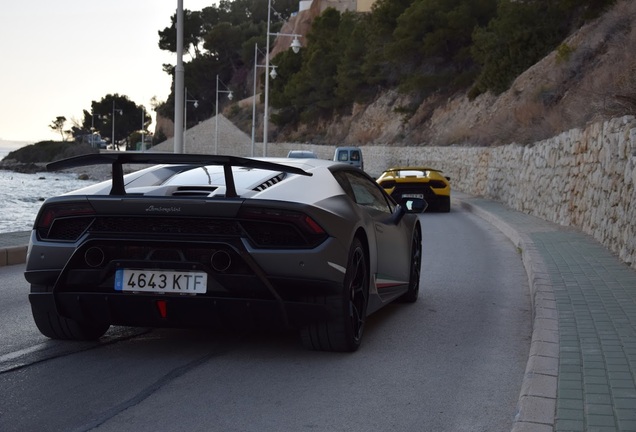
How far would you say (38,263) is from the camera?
659cm

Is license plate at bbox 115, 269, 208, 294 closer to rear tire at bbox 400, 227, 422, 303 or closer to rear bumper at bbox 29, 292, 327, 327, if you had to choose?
rear bumper at bbox 29, 292, 327, 327

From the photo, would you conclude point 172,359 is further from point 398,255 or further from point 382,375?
point 398,255

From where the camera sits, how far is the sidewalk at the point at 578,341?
4.92 metres

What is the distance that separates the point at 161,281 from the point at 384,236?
2.32m

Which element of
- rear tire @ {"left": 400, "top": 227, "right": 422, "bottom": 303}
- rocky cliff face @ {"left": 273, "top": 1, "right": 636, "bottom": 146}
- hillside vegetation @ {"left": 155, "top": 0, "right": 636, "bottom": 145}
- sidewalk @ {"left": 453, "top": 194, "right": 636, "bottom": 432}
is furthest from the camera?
hillside vegetation @ {"left": 155, "top": 0, "right": 636, "bottom": 145}

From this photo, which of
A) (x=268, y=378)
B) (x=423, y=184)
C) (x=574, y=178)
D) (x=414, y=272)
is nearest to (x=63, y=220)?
(x=268, y=378)

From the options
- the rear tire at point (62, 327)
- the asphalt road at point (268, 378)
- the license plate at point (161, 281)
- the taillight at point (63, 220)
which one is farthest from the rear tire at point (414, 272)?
the taillight at point (63, 220)

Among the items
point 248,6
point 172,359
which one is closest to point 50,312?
point 172,359

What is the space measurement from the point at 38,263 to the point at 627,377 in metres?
3.77

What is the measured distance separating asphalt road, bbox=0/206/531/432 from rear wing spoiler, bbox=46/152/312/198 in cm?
118

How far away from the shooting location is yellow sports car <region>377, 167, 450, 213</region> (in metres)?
25.9

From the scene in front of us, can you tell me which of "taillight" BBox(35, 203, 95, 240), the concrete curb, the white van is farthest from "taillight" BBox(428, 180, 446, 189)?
"taillight" BBox(35, 203, 95, 240)

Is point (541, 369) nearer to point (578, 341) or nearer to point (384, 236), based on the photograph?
point (578, 341)

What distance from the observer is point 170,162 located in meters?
6.18
